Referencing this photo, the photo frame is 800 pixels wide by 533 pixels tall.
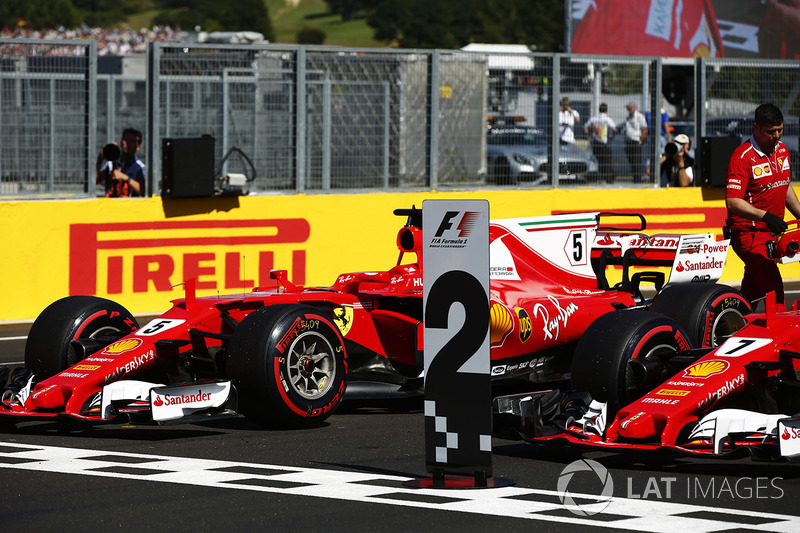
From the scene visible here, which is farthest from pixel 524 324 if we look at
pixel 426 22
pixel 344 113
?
pixel 426 22

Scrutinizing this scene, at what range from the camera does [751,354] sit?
25.1 feet

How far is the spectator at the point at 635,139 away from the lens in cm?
1800

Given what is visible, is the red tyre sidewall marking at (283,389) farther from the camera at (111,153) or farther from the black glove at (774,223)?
the camera at (111,153)

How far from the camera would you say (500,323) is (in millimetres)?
9344

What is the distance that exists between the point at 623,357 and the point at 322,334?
6.49ft

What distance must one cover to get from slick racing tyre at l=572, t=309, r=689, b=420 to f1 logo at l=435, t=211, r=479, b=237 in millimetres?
1554

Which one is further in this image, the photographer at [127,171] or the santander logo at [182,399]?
the photographer at [127,171]

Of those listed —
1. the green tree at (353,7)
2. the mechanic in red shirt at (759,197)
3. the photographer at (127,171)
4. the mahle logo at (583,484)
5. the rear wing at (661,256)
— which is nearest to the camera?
the mahle logo at (583,484)

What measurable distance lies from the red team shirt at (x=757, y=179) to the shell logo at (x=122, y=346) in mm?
4448

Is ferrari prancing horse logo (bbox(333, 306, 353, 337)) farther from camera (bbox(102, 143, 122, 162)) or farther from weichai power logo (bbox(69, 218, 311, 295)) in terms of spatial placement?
camera (bbox(102, 143, 122, 162))

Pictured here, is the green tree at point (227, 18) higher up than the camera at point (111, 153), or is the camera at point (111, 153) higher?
the green tree at point (227, 18)

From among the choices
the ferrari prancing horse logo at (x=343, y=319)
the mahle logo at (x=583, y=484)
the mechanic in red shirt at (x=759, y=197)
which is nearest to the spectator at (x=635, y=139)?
the mechanic in red shirt at (x=759, y=197)

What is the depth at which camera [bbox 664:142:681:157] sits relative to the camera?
1812 cm

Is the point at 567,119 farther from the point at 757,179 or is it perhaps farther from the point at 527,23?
the point at 527,23
